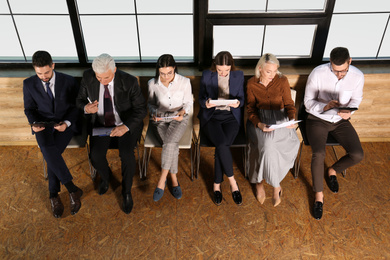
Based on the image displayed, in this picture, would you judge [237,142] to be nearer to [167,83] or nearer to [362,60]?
[167,83]

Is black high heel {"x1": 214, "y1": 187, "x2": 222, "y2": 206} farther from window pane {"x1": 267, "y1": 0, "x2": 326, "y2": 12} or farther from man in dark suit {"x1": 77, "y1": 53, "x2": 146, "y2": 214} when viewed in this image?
window pane {"x1": 267, "y1": 0, "x2": 326, "y2": 12}

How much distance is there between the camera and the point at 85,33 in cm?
351

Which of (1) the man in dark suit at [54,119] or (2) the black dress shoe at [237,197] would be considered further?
(2) the black dress shoe at [237,197]

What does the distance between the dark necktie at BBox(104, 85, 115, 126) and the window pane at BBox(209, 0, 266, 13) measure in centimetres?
140

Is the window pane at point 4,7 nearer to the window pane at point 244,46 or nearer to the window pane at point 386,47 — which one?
the window pane at point 244,46

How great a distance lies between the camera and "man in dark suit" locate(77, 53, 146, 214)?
2.96 m

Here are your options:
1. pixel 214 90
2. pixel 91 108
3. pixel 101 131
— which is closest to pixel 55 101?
pixel 91 108

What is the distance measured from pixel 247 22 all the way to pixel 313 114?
1.20m

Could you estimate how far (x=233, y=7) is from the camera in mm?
3285

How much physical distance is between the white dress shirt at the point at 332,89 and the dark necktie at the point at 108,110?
6.47 ft

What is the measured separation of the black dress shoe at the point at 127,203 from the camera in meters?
3.02

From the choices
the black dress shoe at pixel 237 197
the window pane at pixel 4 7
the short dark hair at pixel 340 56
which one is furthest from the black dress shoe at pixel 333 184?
the window pane at pixel 4 7

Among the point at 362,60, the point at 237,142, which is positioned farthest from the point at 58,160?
the point at 362,60

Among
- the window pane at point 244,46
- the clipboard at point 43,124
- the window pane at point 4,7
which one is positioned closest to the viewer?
the clipboard at point 43,124
